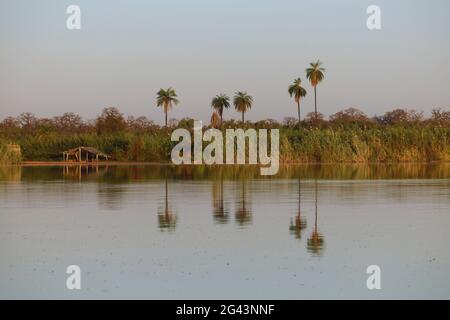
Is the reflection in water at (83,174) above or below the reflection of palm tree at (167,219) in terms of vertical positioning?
above

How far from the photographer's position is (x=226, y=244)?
15547mm

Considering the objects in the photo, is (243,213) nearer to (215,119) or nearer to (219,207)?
(219,207)

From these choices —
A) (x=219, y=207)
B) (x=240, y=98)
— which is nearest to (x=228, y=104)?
(x=240, y=98)

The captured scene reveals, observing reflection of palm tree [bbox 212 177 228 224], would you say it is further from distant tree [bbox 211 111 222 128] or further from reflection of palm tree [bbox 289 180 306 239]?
distant tree [bbox 211 111 222 128]

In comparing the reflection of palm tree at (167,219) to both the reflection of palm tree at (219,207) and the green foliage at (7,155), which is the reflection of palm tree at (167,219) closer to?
the reflection of palm tree at (219,207)

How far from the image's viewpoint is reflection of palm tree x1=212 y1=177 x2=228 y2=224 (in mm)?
20059

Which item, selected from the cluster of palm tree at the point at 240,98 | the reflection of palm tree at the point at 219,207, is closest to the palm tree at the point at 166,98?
the cluster of palm tree at the point at 240,98

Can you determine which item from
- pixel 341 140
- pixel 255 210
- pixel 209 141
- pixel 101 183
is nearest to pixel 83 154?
pixel 209 141

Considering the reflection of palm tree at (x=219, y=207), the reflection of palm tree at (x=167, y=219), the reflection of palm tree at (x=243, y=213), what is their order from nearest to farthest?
the reflection of palm tree at (x=167, y=219)
the reflection of palm tree at (x=243, y=213)
the reflection of palm tree at (x=219, y=207)

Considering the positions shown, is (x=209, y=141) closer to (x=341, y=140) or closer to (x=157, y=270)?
(x=341, y=140)

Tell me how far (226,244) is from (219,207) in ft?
24.5

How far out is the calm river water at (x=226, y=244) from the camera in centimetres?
1190

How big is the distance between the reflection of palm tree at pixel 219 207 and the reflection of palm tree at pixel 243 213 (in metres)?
0.31

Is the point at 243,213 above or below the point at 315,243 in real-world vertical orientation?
above
